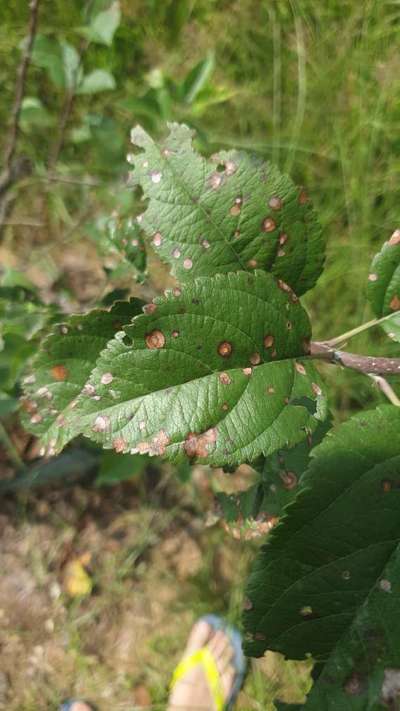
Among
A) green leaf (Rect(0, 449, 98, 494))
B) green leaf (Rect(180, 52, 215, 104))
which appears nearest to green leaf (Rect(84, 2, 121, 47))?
green leaf (Rect(180, 52, 215, 104))

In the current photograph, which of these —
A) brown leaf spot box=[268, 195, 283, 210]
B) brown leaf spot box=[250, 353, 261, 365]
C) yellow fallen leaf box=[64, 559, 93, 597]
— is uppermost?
brown leaf spot box=[268, 195, 283, 210]

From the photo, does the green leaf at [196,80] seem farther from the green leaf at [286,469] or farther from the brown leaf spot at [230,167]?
the green leaf at [286,469]

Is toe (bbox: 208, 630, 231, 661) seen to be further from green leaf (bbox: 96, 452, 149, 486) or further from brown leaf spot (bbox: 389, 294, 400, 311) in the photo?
brown leaf spot (bbox: 389, 294, 400, 311)

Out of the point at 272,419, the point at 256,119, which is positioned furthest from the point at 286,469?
the point at 256,119

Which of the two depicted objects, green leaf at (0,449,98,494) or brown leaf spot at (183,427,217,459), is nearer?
brown leaf spot at (183,427,217,459)

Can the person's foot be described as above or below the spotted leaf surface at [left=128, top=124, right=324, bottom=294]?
below

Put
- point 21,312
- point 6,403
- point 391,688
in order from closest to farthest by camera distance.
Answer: point 391,688 → point 21,312 → point 6,403

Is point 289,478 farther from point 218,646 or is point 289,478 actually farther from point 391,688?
point 218,646
